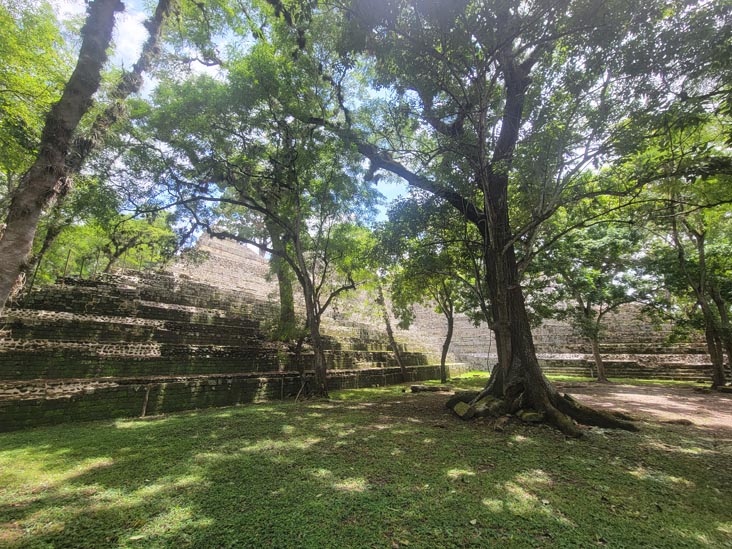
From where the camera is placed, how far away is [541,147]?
582 cm

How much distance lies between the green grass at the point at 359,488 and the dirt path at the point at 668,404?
138cm

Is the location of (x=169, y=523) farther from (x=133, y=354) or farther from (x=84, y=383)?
(x=133, y=354)

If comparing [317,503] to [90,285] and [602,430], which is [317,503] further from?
[90,285]

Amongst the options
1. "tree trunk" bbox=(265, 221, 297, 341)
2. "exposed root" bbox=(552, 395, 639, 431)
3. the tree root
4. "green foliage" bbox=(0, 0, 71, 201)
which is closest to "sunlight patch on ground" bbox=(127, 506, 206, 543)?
the tree root

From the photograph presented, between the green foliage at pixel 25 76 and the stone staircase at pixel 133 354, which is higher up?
the green foliage at pixel 25 76

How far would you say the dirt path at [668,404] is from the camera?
620 centimetres

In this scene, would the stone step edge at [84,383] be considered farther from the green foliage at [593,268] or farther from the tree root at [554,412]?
the green foliage at [593,268]

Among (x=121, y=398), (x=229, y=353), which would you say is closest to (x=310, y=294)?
(x=229, y=353)

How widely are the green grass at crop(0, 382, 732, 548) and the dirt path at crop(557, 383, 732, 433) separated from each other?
138 centimetres

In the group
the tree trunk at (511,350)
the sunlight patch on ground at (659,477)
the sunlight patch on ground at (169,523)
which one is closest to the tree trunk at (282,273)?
the tree trunk at (511,350)

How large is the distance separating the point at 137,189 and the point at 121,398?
16.5 ft

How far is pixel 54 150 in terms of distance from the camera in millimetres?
2965

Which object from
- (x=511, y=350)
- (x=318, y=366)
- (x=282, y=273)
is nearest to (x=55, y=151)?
(x=318, y=366)

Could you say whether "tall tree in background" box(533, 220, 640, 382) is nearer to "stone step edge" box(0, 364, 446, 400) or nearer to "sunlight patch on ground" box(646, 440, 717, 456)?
"sunlight patch on ground" box(646, 440, 717, 456)
